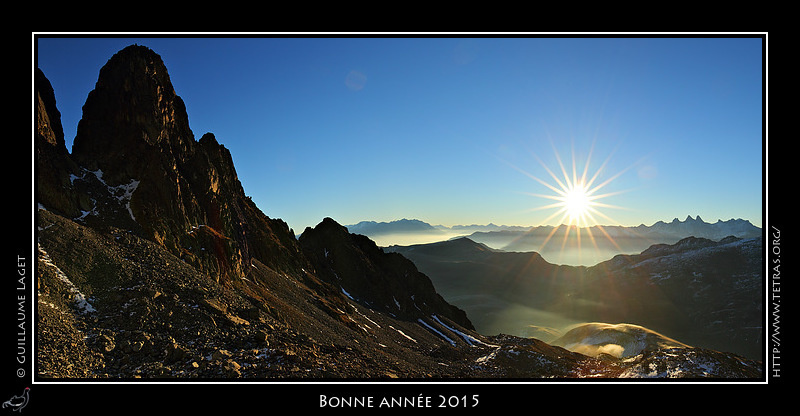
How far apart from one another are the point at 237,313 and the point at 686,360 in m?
46.7

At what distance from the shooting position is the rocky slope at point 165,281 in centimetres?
1394

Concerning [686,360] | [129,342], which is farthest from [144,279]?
[686,360]

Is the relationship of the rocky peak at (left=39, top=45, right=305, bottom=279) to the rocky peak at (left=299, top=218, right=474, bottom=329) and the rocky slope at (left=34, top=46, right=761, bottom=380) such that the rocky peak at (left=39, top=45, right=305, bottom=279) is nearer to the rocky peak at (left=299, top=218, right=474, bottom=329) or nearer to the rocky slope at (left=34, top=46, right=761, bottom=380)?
the rocky slope at (left=34, top=46, right=761, bottom=380)

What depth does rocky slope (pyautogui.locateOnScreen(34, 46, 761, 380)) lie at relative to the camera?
13938 millimetres

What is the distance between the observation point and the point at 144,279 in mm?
18484

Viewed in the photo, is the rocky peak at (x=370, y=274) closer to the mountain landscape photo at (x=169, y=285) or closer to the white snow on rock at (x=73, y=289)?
the mountain landscape photo at (x=169, y=285)

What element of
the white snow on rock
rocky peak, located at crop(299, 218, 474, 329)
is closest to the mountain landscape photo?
the white snow on rock

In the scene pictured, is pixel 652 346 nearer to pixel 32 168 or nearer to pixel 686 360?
pixel 686 360
